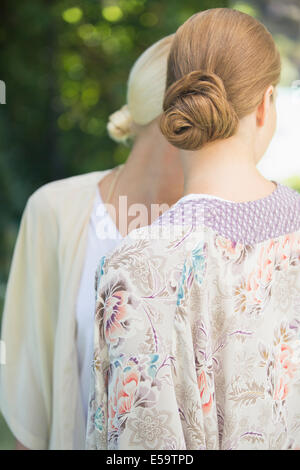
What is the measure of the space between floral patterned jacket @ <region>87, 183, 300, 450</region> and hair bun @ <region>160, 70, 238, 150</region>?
0.11 metres

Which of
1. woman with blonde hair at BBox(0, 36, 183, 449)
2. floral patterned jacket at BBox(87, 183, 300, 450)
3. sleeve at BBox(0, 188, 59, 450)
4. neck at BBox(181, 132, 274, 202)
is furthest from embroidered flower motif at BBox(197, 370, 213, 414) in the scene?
sleeve at BBox(0, 188, 59, 450)

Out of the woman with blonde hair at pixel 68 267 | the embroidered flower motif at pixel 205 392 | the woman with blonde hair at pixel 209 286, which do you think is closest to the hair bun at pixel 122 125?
the woman with blonde hair at pixel 68 267

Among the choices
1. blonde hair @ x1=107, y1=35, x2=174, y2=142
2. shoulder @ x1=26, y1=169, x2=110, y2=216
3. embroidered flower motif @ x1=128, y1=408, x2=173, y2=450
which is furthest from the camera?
shoulder @ x1=26, y1=169, x2=110, y2=216

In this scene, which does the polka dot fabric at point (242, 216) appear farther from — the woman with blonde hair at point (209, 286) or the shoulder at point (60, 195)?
the shoulder at point (60, 195)

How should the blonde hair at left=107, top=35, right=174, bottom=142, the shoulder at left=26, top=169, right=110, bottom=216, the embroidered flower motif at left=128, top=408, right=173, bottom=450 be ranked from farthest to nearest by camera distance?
the shoulder at left=26, top=169, right=110, bottom=216 < the blonde hair at left=107, top=35, right=174, bottom=142 < the embroidered flower motif at left=128, top=408, right=173, bottom=450

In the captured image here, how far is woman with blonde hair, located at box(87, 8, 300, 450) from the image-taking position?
915 millimetres

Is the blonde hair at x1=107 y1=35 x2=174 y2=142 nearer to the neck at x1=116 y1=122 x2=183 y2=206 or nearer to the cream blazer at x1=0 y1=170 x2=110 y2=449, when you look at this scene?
the neck at x1=116 y1=122 x2=183 y2=206

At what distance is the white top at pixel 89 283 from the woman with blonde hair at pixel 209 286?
49cm

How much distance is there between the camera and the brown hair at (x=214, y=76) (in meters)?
0.93

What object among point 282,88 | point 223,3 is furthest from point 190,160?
point 223,3

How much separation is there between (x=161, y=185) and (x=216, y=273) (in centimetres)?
62

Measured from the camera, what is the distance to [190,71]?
0.96 m

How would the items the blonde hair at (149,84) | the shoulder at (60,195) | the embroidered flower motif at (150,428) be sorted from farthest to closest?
the shoulder at (60,195) < the blonde hair at (149,84) < the embroidered flower motif at (150,428)

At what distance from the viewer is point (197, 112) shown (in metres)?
0.94
